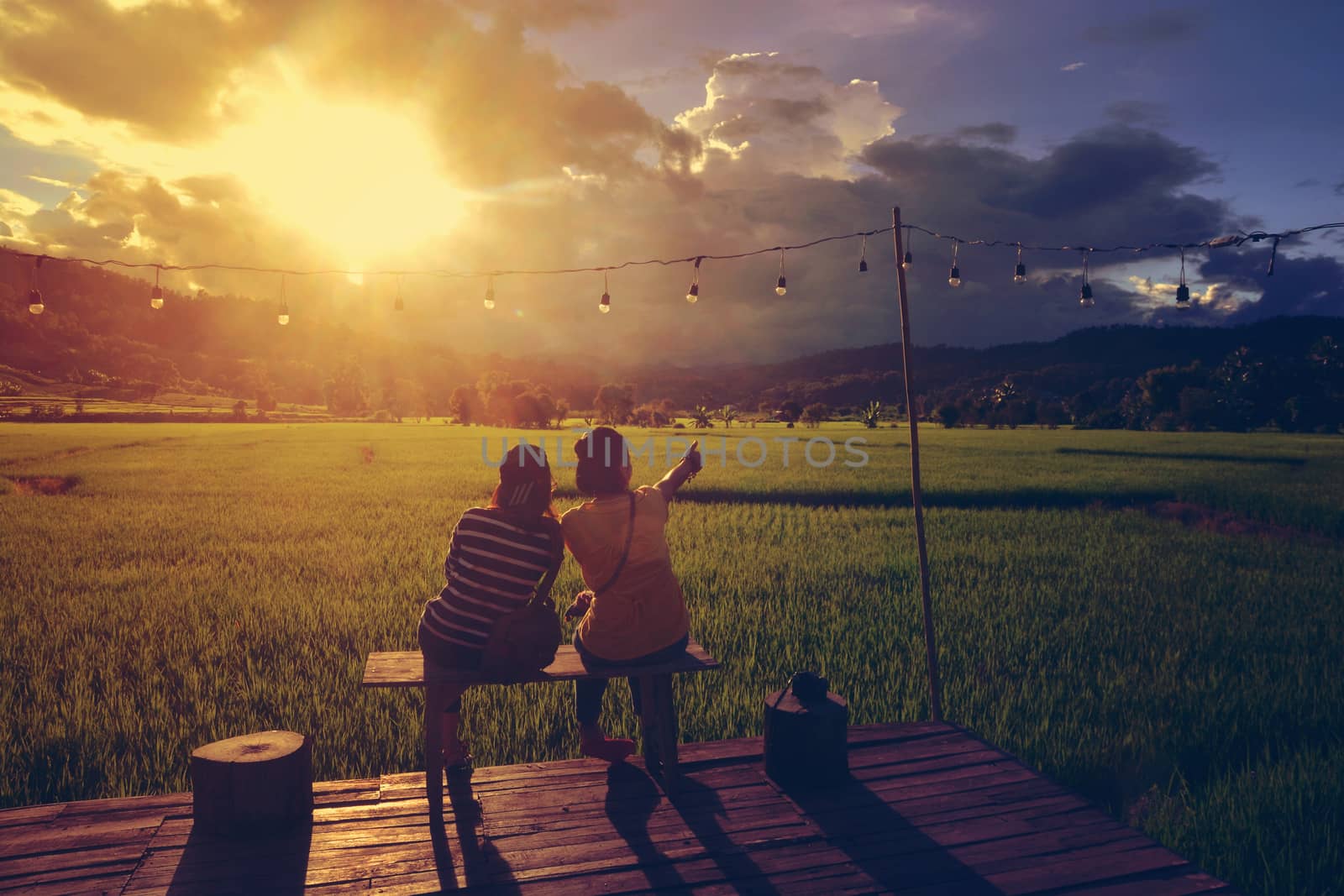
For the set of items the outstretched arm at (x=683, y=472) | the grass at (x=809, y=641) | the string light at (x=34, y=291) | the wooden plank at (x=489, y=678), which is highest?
the string light at (x=34, y=291)

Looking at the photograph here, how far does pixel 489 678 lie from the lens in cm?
389

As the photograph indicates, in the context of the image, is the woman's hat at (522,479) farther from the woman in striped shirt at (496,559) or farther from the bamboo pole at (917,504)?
the bamboo pole at (917,504)

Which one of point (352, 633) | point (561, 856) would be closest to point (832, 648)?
point (561, 856)

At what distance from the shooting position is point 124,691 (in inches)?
224

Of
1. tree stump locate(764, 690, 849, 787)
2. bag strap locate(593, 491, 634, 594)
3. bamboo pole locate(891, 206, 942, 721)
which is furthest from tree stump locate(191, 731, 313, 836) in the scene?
bamboo pole locate(891, 206, 942, 721)

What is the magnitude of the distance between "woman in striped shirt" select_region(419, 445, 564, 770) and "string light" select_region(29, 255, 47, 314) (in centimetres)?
471

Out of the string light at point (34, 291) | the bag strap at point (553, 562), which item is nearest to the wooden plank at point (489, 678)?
the bag strap at point (553, 562)

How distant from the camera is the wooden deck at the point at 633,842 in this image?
3.21 metres

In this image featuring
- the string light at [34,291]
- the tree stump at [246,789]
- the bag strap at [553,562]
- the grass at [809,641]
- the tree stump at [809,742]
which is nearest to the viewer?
the tree stump at [246,789]

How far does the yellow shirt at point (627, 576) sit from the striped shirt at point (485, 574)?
9.2 inches

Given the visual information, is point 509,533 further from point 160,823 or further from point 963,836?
point 963,836

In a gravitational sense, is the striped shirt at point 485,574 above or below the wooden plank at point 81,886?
above

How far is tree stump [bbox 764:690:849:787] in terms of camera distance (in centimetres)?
405

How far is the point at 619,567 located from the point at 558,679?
2.44 feet
